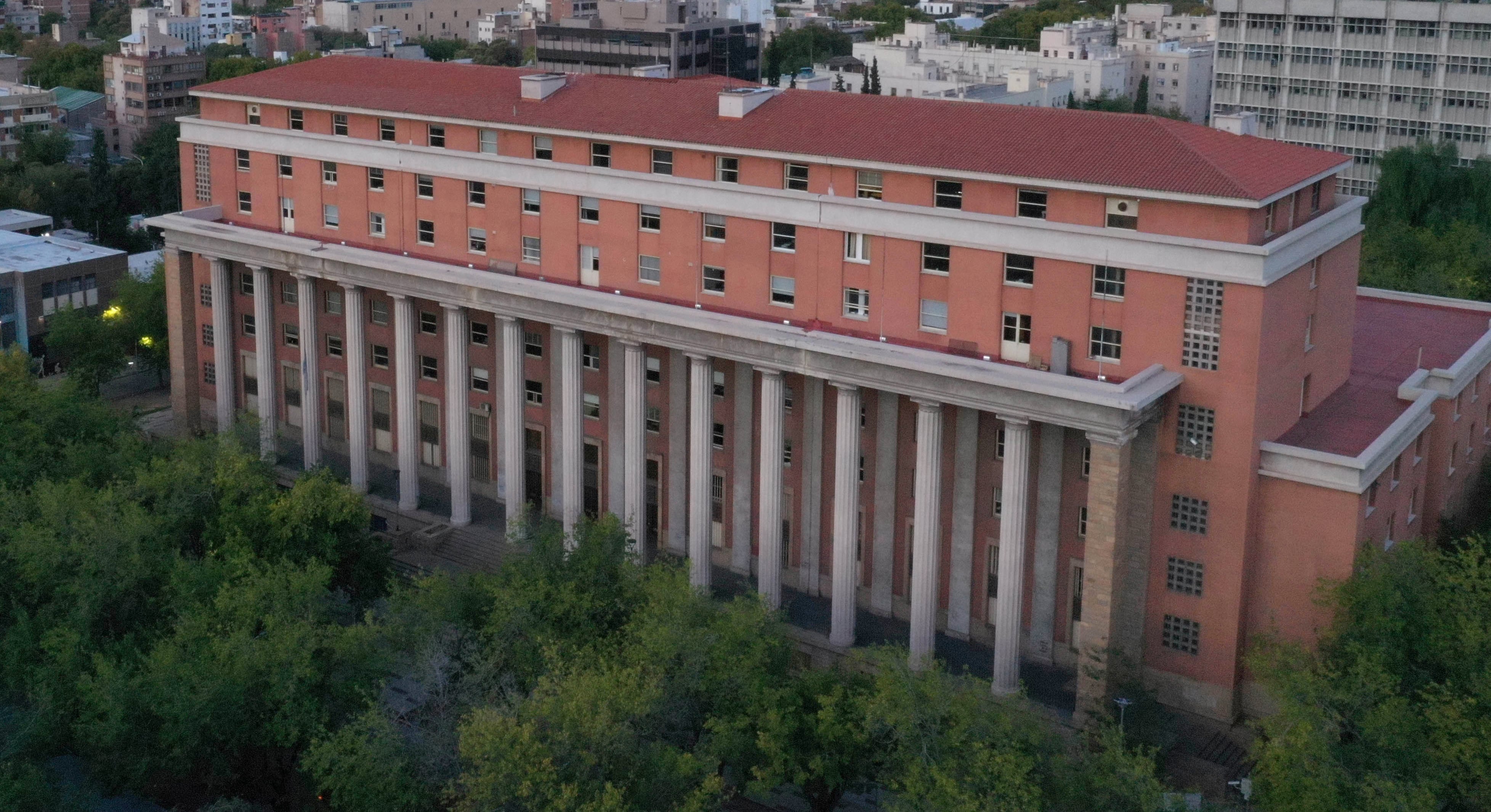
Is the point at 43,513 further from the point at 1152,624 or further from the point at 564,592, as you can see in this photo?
the point at 1152,624

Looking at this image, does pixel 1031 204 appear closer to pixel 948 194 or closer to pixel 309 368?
pixel 948 194

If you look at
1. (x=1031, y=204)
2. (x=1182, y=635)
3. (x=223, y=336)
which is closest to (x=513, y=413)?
(x=223, y=336)

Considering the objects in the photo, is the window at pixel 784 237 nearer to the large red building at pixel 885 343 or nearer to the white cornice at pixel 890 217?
the large red building at pixel 885 343

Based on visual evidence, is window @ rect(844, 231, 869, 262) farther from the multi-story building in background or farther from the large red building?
the multi-story building in background

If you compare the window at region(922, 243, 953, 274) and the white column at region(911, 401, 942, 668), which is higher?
the window at region(922, 243, 953, 274)

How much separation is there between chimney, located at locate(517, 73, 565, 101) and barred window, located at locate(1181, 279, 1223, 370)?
28621 mm

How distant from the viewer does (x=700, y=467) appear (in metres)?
60.7

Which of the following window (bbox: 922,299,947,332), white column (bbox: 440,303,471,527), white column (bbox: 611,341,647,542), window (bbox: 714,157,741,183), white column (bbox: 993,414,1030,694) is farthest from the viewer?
white column (bbox: 440,303,471,527)

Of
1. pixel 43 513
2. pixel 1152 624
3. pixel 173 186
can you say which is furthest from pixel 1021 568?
pixel 173 186

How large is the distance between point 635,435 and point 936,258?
586 inches

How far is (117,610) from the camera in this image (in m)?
53.4

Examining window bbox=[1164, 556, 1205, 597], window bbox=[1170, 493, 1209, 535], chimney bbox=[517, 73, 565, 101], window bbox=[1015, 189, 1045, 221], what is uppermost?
chimney bbox=[517, 73, 565, 101]

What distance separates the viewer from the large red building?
166 ft

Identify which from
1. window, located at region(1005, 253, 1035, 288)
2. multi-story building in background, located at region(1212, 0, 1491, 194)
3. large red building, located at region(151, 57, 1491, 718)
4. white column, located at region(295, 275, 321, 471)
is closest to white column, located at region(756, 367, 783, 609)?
large red building, located at region(151, 57, 1491, 718)
